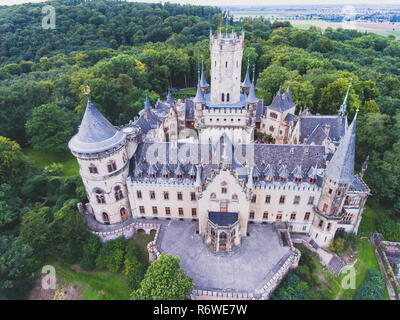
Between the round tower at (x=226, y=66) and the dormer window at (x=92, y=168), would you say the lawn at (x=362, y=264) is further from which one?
the dormer window at (x=92, y=168)

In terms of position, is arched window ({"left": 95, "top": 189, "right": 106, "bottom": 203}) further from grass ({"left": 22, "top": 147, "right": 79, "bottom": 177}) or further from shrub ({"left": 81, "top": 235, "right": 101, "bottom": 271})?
grass ({"left": 22, "top": 147, "right": 79, "bottom": 177})

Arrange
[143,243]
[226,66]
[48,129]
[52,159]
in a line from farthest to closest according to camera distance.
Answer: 1. [52,159]
2. [48,129]
3. [226,66]
4. [143,243]

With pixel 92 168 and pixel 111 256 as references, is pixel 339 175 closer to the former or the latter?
pixel 92 168

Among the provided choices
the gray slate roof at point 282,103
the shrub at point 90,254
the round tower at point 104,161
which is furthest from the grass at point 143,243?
Result: the gray slate roof at point 282,103

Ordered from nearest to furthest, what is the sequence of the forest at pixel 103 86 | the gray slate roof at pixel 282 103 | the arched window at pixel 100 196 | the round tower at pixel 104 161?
1. the round tower at pixel 104 161
2. the arched window at pixel 100 196
3. the forest at pixel 103 86
4. the gray slate roof at pixel 282 103

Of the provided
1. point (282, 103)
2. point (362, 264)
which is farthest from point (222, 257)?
point (282, 103)
